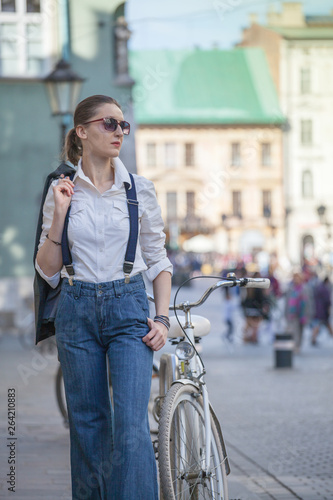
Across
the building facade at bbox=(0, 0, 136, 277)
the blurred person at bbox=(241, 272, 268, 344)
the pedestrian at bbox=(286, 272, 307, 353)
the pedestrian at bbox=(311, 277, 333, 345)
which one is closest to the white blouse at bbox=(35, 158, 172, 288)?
the pedestrian at bbox=(286, 272, 307, 353)

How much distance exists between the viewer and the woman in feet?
11.2

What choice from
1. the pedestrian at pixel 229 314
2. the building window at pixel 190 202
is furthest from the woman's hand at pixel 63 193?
the building window at pixel 190 202

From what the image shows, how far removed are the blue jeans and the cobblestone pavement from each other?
4.68 ft

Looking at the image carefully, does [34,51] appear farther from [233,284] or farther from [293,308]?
[233,284]

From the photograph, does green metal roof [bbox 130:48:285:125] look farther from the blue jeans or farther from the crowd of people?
the blue jeans

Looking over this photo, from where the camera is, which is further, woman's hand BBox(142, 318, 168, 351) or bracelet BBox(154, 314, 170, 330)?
bracelet BBox(154, 314, 170, 330)

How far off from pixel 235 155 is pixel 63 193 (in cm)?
6651

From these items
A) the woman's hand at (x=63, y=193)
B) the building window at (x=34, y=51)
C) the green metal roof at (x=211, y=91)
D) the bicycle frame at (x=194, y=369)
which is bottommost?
the bicycle frame at (x=194, y=369)

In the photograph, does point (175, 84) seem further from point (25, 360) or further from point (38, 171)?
point (25, 360)

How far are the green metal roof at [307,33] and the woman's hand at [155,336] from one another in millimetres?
65720

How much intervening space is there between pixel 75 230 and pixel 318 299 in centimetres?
1662

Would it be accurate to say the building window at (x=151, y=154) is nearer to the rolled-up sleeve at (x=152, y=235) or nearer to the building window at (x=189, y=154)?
the building window at (x=189, y=154)

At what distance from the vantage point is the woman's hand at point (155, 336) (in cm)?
349

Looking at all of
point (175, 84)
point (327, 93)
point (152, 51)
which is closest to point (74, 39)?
point (152, 51)
